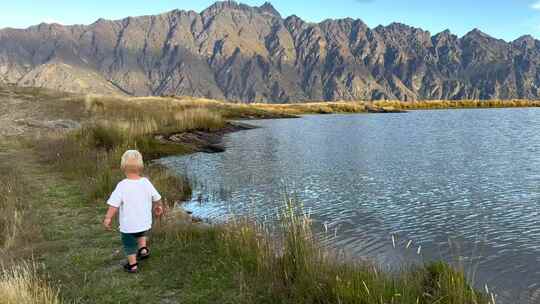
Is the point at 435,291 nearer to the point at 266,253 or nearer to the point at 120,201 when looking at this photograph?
the point at 266,253

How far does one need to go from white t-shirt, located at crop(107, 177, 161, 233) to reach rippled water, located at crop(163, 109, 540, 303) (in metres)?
3.10

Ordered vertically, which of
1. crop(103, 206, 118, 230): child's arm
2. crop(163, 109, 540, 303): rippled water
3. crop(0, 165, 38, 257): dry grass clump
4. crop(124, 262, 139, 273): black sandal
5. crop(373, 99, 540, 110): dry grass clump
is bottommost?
crop(163, 109, 540, 303): rippled water

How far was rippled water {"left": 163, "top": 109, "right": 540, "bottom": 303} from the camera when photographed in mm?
10328

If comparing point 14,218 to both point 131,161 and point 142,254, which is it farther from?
point 131,161

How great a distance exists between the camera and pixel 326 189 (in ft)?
59.1

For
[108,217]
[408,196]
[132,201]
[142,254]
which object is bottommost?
[408,196]

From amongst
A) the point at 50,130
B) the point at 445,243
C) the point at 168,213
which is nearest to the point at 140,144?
the point at 50,130

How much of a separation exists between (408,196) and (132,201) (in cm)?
Result: 1123

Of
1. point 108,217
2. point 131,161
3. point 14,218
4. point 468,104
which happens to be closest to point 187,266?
point 108,217

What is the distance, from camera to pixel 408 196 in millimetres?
16453

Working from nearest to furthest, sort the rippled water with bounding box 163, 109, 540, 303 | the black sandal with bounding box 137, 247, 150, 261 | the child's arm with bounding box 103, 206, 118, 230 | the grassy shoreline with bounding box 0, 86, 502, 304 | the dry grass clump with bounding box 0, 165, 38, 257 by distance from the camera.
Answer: the grassy shoreline with bounding box 0, 86, 502, 304 → the child's arm with bounding box 103, 206, 118, 230 → the black sandal with bounding box 137, 247, 150, 261 → the dry grass clump with bounding box 0, 165, 38, 257 → the rippled water with bounding box 163, 109, 540, 303

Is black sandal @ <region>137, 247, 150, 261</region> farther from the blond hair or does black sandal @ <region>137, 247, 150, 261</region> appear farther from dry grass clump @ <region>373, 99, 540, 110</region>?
dry grass clump @ <region>373, 99, 540, 110</region>

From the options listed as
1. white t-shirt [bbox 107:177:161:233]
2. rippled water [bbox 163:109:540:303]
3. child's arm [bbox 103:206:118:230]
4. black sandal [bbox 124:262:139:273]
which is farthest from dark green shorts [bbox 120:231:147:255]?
rippled water [bbox 163:109:540:303]

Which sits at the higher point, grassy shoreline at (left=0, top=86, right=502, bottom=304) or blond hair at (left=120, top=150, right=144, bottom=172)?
blond hair at (left=120, top=150, right=144, bottom=172)
